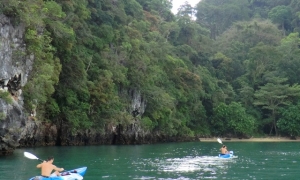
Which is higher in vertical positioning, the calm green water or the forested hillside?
the forested hillside

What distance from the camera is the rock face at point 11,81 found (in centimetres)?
2739

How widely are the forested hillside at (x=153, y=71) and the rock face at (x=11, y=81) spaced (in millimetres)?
786

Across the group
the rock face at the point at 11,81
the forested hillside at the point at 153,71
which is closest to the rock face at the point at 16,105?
the rock face at the point at 11,81

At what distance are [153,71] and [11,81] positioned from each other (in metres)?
22.5

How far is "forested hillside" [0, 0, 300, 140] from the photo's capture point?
3550 cm

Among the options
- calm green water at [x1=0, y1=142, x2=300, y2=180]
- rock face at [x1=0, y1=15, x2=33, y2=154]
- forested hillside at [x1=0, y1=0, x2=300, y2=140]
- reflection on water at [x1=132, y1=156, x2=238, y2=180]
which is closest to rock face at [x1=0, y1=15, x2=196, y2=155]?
rock face at [x1=0, y1=15, x2=33, y2=154]

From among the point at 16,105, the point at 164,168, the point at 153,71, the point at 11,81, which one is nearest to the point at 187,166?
the point at 164,168

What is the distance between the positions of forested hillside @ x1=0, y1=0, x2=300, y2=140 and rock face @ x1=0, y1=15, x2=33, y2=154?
0.79m

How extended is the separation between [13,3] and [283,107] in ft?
140

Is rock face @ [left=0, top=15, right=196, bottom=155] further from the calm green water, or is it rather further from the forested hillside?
the calm green water

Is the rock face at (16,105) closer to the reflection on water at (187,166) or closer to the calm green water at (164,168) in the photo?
the calm green water at (164,168)

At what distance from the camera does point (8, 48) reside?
2892cm

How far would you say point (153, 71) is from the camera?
49.8 meters

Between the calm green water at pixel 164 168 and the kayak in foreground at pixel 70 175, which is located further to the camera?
the calm green water at pixel 164 168
